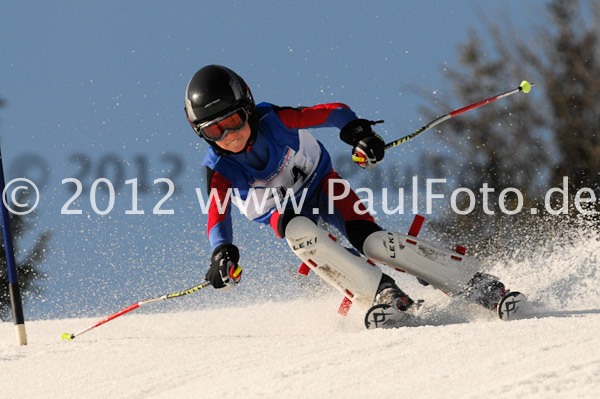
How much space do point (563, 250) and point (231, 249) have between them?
2791mm

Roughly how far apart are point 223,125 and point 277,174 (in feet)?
1.69

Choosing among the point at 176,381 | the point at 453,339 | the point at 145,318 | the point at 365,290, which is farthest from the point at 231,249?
the point at 145,318

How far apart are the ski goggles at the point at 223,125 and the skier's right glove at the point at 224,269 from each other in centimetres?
62

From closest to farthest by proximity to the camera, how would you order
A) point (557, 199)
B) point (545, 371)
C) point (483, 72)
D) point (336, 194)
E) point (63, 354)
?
point (545, 371)
point (63, 354)
point (336, 194)
point (557, 199)
point (483, 72)

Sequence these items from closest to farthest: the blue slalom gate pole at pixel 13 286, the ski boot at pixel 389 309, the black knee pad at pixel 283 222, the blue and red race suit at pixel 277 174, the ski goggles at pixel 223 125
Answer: the ski boot at pixel 389 309 < the ski goggles at pixel 223 125 < the black knee pad at pixel 283 222 < the blue and red race suit at pixel 277 174 < the blue slalom gate pole at pixel 13 286

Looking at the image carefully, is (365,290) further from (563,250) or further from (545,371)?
(563,250)

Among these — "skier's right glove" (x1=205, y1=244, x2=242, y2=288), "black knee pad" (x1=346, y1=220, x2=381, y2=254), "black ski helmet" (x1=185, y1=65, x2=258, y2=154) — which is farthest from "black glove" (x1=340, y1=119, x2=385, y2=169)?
"skier's right glove" (x1=205, y1=244, x2=242, y2=288)

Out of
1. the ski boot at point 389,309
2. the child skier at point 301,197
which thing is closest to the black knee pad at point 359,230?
the child skier at point 301,197

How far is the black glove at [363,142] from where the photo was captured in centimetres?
380

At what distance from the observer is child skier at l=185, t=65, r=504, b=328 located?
3789 millimetres

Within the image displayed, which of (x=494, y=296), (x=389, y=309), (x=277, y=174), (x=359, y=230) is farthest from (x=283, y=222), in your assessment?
(x=494, y=296)

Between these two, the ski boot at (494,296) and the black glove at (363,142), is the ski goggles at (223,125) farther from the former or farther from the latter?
the ski boot at (494,296)

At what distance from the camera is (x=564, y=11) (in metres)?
15.4

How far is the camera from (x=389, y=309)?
3697mm
